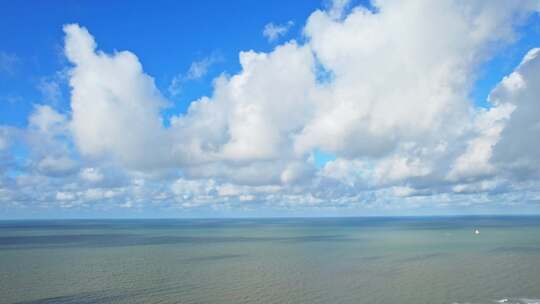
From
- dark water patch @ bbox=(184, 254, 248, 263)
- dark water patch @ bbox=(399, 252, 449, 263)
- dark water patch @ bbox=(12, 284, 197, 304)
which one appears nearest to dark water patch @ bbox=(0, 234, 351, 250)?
dark water patch @ bbox=(184, 254, 248, 263)

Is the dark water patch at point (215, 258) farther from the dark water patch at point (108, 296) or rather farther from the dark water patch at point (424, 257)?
the dark water patch at point (424, 257)

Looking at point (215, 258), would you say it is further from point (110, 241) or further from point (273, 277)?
point (110, 241)

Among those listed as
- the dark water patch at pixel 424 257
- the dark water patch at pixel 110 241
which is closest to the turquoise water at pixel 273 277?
the dark water patch at pixel 424 257

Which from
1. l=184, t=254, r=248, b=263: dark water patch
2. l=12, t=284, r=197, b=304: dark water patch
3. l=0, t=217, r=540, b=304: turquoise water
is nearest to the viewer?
l=12, t=284, r=197, b=304: dark water patch

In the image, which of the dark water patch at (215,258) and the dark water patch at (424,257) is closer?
the dark water patch at (424,257)

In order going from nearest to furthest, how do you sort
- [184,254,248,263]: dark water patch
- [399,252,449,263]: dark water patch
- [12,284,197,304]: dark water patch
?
[12,284,197,304]: dark water patch < [399,252,449,263]: dark water patch < [184,254,248,263]: dark water patch

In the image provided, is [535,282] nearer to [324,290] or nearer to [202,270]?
[324,290]

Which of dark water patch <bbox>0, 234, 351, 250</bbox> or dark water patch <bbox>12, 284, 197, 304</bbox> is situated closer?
dark water patch <bbox>12, 284, 197, 304</bbox>

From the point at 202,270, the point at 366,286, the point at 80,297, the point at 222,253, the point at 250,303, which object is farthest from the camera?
the point at 222,253

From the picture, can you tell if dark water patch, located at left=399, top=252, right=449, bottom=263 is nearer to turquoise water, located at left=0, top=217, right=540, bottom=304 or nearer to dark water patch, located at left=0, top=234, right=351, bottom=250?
turquoise water, located at left=0, top=217, right=540, bottom=304

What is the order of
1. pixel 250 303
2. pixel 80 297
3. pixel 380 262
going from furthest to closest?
pixel 380 262, pixel 80 297, pixel 250 303

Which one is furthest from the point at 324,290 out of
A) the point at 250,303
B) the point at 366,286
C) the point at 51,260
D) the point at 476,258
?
Result: the point at 51,260
